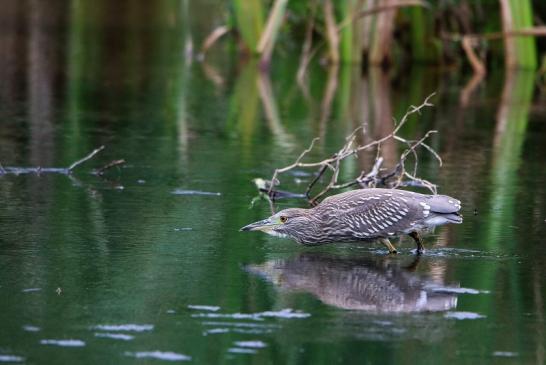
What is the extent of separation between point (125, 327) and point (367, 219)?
103 inches

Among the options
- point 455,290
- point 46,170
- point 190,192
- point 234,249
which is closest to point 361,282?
point 455,290

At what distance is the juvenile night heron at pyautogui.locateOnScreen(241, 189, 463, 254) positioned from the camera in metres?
9.35

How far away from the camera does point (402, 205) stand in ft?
30.8

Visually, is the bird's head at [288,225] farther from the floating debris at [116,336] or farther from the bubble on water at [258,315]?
the floating debris at [116,336]

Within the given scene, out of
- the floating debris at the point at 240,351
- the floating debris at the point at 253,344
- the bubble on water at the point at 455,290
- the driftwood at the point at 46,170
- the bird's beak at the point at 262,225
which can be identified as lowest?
the bubble on water at the point at 455,290

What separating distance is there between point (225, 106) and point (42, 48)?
33.7 ft

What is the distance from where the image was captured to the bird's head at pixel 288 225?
9484mm

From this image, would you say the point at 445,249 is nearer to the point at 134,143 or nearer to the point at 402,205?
the point at 402,205

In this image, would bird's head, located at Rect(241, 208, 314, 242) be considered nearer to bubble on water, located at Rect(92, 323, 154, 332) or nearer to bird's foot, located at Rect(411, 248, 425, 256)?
bird's foot, located at Rect(411, 248, 425, 256)

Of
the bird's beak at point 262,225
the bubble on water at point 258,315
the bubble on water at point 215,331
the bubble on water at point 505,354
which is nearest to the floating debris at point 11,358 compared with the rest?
the bubble on water at point 215,331

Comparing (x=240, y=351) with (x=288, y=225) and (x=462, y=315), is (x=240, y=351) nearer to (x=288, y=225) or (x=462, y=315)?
(x=462, y=315)

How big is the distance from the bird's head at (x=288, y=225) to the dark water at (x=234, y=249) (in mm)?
161

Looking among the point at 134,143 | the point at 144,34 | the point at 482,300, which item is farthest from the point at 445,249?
the point at 144,34

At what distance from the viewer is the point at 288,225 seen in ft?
31.2
